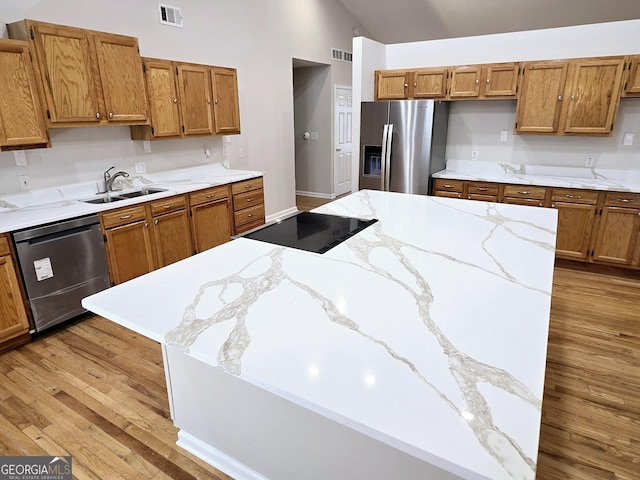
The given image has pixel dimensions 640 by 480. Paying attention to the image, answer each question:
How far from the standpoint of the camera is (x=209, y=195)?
13.0 ft

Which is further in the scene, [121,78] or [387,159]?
[387,159]

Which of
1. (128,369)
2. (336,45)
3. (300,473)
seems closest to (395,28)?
(336,45)

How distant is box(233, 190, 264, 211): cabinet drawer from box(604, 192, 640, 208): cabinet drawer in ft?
11.8

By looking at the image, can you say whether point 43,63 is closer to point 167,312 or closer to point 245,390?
point 167,312

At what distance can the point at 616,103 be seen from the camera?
370 cm

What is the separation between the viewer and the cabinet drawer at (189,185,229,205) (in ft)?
12.5

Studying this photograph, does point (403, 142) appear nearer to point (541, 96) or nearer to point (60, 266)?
point (541, 96)

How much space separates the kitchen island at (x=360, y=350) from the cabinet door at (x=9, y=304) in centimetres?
162

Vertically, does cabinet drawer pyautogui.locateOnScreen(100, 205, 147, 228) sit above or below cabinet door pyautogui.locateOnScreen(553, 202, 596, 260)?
above

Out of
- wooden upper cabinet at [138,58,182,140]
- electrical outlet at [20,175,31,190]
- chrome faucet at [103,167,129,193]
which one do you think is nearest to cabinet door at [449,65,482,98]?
wooden upper cabinet at [138,58,182,140]

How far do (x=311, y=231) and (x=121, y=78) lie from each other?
7.61 ft

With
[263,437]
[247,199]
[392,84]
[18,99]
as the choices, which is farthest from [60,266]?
[392,84]

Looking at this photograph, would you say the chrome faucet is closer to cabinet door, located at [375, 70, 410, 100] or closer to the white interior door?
cabinet door, located at [375, 70, 410, 100]

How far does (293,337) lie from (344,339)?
154mm
